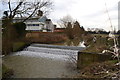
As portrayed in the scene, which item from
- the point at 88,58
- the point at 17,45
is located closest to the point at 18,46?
the point at 17,45

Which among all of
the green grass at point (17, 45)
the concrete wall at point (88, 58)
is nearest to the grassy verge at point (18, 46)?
the green grass at point (17, 45)

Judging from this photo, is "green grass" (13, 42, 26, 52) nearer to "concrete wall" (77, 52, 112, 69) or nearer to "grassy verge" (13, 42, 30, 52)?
"grassy verge" (13, 42, 30, 52)

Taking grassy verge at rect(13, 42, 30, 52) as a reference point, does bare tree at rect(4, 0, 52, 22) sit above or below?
above

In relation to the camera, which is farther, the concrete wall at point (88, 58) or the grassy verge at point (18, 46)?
the grassy verge at point (18, 46)

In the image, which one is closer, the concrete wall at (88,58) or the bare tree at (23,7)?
the concrete wall at (88,58)

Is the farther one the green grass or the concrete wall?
the green grass

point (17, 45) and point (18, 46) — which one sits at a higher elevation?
point (17, 45)

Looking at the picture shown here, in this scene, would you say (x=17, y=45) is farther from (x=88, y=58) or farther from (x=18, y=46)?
(x=88, y=58)

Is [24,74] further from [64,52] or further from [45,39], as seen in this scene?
[45,39]

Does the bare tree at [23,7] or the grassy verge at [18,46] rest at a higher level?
the bare tree at [23,7]

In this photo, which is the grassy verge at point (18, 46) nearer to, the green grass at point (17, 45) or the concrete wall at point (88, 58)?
the green grass at point (17, 45)

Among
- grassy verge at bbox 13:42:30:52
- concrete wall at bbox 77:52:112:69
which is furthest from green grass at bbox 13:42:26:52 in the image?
concrete wall at bbox 77:52:112:69

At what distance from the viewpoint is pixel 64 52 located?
38.1 feet

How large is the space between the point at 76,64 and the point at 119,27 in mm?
5699
